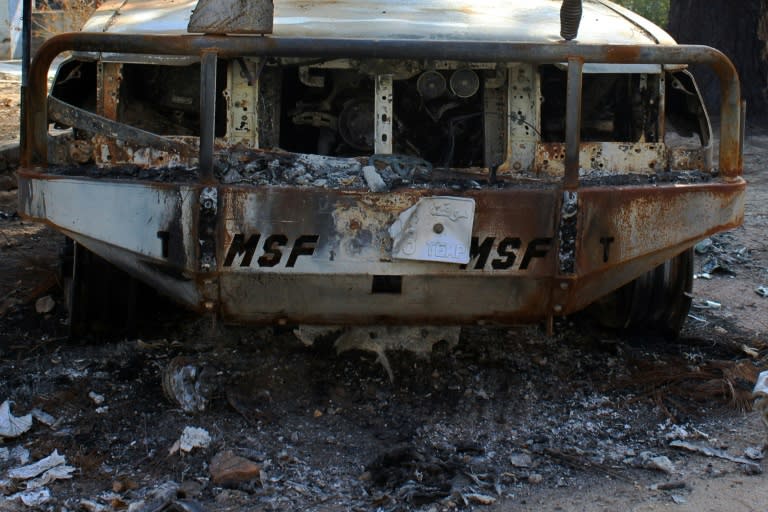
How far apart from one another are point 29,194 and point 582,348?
7.75ft

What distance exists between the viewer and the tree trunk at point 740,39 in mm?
10898

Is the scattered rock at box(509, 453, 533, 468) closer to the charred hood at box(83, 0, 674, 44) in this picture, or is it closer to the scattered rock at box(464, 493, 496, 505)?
the scattered rock at box(464, 493, 496, 505)

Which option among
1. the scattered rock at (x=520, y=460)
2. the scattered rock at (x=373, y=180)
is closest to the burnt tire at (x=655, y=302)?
the scattered rock at (x=520, y=460)

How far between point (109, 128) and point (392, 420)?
1.42 metres

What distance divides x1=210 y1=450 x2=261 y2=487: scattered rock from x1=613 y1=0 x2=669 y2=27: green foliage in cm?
1360

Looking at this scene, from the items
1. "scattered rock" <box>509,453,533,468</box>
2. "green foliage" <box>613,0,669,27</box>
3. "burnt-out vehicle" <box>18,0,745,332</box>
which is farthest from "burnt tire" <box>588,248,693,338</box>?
"green foliage" <box>613,0,669,27</box>

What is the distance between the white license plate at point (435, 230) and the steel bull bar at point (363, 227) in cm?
4

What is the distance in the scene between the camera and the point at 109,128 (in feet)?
11.7

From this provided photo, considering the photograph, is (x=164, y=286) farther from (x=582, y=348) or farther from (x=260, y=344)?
(x=582, y=348)

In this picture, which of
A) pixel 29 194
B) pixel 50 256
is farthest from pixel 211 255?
pixel 50 256

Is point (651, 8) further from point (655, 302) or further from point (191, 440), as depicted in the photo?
point (191, 440)

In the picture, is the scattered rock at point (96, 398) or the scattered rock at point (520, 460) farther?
the scattered rock at point (96, 398)

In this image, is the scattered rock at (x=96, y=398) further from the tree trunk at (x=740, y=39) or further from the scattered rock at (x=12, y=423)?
the tree trunk at (x=740, y=39)

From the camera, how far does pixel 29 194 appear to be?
11.8 feet
